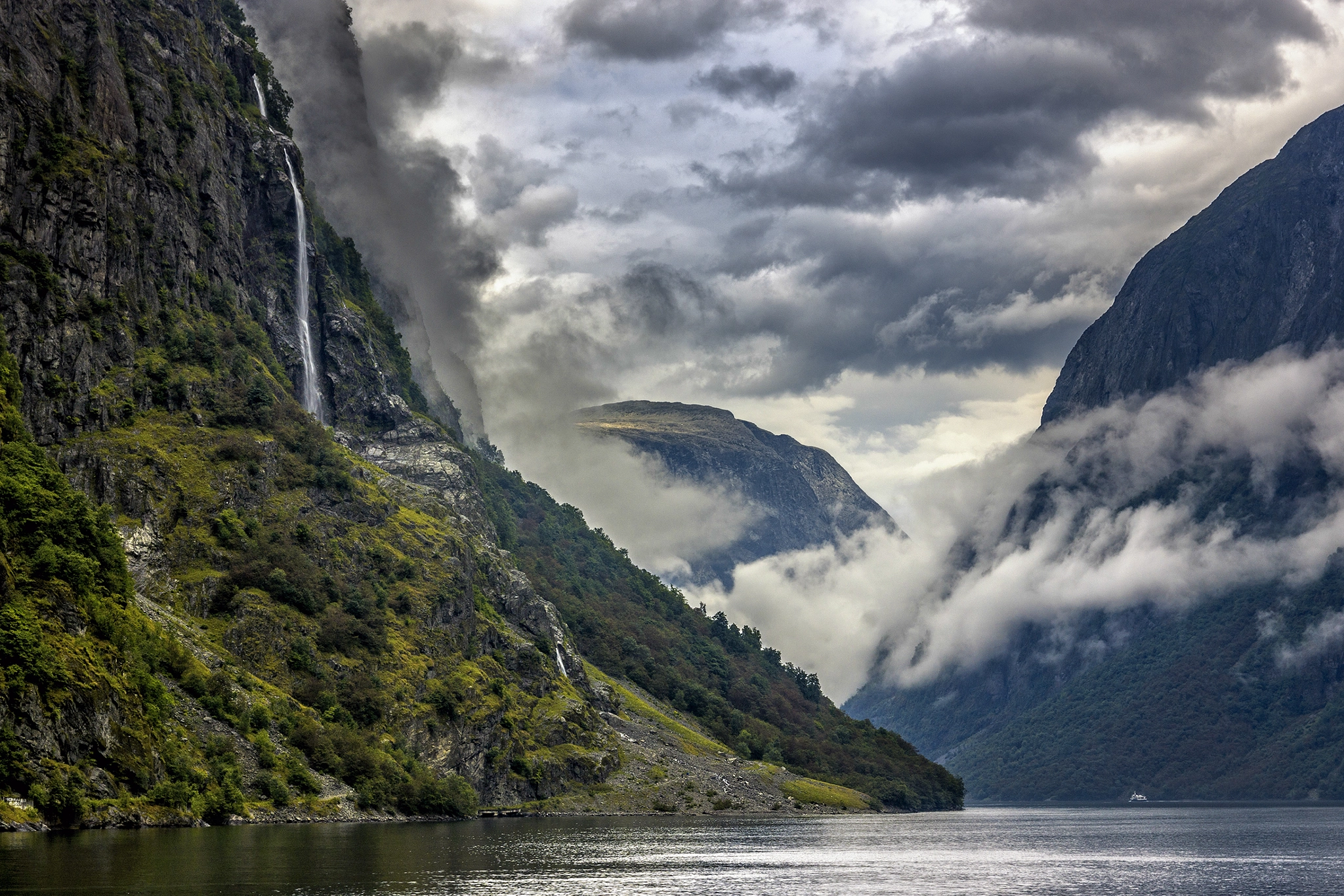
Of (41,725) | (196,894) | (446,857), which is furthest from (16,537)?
(196,894)

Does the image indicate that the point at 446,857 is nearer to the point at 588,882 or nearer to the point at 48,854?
the point at 588,882

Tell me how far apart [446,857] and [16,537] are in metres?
74.2

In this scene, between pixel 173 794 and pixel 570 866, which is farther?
pixel 173 794

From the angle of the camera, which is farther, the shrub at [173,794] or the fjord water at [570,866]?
the shrub at [173,794]

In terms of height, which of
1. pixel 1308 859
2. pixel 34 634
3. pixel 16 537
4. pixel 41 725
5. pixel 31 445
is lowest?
pixel 1308 859

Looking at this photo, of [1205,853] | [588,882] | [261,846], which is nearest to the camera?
[588,882]

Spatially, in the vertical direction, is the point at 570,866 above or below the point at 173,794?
below

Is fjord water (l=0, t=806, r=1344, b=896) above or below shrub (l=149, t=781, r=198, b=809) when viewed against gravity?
below

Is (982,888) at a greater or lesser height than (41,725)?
lesser

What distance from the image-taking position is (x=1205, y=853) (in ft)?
598

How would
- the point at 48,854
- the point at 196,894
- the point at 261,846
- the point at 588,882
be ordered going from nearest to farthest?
the point at 196,894
the point at 48,854
the point at 588,882
the point at 261,846

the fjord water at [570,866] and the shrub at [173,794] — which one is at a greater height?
the shrub at [173,794]

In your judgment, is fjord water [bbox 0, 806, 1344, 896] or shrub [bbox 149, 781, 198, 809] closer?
fjord water [bbox 0, 806, 1344, 896]

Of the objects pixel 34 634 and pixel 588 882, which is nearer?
pixel 588 882
